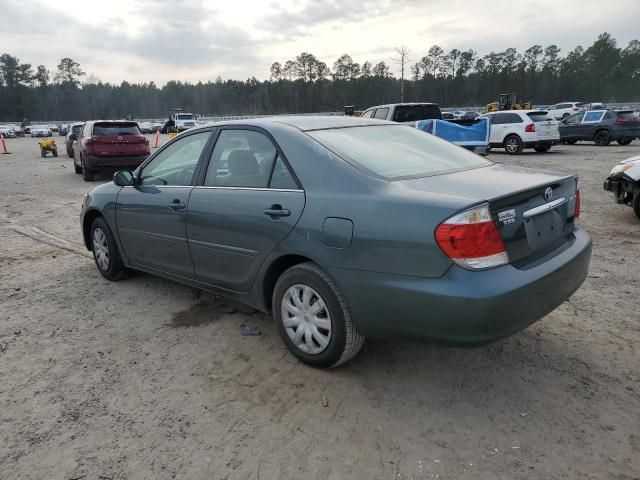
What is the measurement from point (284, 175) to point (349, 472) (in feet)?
5.95

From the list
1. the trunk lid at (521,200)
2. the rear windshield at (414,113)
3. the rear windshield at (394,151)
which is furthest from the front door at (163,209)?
the rear windshield at (414,113)

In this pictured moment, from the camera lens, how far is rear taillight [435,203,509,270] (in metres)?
2.41

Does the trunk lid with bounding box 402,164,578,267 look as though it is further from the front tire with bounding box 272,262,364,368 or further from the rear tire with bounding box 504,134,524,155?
the rear tire with bounding box 504,134,524,155

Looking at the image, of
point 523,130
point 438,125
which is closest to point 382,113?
point 438,125

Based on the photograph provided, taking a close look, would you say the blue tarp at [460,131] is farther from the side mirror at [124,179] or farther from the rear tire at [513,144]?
the side mirror at [124,179]

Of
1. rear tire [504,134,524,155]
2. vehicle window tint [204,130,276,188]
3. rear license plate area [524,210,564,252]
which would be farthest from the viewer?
rear tire [504,134,524,155]

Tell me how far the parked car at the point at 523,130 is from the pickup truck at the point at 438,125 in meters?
3.27

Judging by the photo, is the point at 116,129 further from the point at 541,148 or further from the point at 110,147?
the point at 541,148

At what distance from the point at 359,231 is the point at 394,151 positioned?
36.0 inches

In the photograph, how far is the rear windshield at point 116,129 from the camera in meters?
13.5

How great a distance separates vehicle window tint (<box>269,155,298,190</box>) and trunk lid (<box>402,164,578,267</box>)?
0.75m

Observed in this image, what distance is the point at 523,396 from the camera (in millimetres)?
2822

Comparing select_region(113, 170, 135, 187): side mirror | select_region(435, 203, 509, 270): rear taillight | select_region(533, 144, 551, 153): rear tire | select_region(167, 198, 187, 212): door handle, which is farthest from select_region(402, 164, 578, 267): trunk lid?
select_region(533, 144, 551, 153): rear tire

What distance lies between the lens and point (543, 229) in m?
2.85
